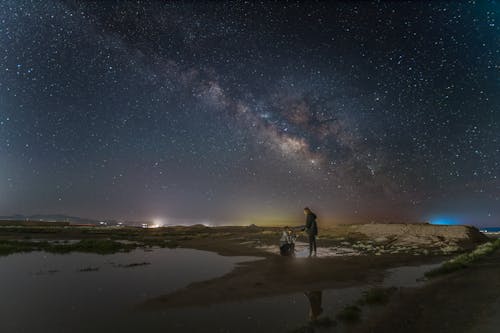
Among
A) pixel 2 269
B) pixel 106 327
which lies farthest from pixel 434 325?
pixel 2 269

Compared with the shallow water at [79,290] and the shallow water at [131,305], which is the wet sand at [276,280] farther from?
the shallow water at [79,290]

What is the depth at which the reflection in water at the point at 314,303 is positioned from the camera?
895 centimetres

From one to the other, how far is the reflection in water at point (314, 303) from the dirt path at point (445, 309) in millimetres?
1398

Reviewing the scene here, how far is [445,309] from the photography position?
9.01m

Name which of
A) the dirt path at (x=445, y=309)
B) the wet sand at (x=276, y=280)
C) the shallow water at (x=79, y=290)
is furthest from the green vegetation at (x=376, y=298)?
the shallow water at (x=79, y=290)

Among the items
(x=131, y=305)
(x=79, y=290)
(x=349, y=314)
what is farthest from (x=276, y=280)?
(x=79, y=290)

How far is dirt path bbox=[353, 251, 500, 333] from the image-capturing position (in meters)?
7.57

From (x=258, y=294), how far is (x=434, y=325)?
590cm

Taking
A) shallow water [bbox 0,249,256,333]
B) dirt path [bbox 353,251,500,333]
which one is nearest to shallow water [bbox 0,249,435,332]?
shallow water [bbox 0,249,256,333]

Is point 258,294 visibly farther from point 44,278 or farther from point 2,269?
point 2,269

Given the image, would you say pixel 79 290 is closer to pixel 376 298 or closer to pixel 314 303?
pixel 314 303

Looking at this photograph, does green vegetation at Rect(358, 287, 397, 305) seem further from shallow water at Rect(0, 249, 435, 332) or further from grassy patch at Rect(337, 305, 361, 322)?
grassy patch at Rect(337, 305, 361, 322)

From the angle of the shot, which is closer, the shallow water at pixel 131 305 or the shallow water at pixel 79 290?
the shallow water at pixel 131 305

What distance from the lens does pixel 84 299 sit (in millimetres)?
11016
